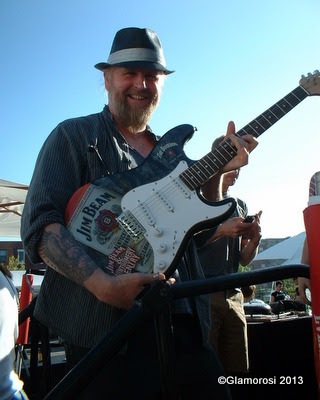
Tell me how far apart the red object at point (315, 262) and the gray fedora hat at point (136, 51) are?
1.18 metres

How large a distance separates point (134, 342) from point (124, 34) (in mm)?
1382

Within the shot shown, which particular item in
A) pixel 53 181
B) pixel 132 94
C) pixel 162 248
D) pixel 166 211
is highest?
pixel 132 94

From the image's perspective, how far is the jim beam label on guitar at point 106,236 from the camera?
1.61 metres

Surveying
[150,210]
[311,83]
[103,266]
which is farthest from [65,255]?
[311,83]

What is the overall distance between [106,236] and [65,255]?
20cm

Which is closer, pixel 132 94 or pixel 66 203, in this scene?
pixel 66 203

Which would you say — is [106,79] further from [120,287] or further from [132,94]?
[120,287]

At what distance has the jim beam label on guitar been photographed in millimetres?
1612

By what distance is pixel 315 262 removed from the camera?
102 cm

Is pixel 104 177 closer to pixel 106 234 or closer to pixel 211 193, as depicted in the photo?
pixel 106 234

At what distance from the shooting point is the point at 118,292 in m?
1.38

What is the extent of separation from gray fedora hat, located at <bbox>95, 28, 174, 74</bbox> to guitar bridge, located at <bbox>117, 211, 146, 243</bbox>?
2.27 feet

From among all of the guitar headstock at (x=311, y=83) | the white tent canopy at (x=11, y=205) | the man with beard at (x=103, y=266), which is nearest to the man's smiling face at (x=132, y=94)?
the man with beard at (x=103, y=266)

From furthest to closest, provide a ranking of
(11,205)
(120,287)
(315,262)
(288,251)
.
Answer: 1. (288,251)
2. (11,205)
3. (120,287)
4. (315,262)
